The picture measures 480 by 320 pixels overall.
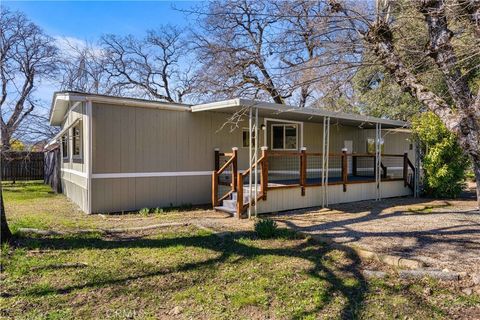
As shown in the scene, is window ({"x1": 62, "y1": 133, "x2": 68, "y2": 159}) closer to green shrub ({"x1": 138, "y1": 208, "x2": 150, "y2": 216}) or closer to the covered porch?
green shrub ({"x1": 138, "y1": 208, "x2": 150, "y2": 216})

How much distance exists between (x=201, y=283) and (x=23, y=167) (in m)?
19.4

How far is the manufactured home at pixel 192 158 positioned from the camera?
7.80 metres

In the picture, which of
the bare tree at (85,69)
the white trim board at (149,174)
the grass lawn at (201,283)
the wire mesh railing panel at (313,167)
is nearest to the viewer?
the grass lawn at (201,283)

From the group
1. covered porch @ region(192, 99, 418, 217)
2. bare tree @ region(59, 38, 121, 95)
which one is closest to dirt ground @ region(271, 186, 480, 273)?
covered porch @ region(192, 99, 418, 217)

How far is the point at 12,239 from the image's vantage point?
504 cm

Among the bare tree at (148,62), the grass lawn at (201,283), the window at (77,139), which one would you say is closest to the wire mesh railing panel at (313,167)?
the grass lawn at (201,283)

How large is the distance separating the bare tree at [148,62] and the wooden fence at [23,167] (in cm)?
747

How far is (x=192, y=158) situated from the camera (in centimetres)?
926

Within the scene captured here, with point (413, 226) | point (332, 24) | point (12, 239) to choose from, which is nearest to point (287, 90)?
point (332, 24)

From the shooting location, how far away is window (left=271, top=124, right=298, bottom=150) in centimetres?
1098

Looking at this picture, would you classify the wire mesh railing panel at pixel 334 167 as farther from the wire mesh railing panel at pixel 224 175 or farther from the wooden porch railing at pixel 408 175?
the wire mesh railing panel at pixel 224 175

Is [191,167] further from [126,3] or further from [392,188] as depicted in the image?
[392,188]

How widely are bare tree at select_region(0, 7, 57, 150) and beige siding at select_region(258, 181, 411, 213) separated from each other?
50.7 feet

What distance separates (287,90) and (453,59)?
81.2 inches
